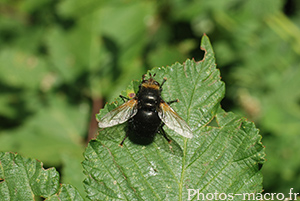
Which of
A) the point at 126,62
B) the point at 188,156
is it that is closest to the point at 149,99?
the point at 188,156

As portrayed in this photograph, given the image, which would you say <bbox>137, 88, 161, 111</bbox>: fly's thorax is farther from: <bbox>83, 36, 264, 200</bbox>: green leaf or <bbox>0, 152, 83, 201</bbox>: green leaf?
<bbox>0, 152, 83, 201</bbox>: green leaf

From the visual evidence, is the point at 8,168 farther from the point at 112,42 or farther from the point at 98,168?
the point at 112,42

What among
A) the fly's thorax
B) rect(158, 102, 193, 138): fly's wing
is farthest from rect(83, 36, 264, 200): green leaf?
the fly's thorax

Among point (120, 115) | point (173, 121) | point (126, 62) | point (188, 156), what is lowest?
point (188, 156)

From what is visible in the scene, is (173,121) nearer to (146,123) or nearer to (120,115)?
(146,123)

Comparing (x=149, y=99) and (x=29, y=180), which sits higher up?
(x=149, y=99)

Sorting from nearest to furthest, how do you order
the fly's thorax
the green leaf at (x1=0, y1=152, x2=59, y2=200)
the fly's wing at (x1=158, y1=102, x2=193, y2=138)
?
the green leaf at (x1=0, y1=152, x2=59, y2=200), the fly's wing at (x1=158, y1=102, x2=193, y2=138), the fly's thorax
